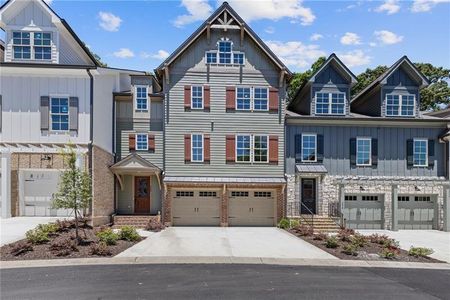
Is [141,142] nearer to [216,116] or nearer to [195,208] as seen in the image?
[216,116]

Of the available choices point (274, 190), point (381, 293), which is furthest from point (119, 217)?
point (381, 293)

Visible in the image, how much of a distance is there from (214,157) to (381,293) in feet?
41.9

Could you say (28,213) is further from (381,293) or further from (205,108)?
(381,293)

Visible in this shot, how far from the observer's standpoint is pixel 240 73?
20141 mm

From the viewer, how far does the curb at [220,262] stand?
10694 millimetres

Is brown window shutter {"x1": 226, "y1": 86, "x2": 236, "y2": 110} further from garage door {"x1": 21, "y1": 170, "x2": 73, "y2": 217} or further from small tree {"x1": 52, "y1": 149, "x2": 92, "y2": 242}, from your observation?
garage door {"x1": 21, "y1": 170, "x2": 73, "y2": 217}

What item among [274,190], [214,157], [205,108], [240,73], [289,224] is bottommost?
[289,224]

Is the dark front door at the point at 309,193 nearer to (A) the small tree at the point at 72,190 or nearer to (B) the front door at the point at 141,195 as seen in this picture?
(B) the front door at the point at 141,195

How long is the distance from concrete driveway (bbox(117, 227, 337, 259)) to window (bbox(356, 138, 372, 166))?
696cm

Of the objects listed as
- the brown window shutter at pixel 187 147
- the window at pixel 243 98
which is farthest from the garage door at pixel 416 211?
the brown window shutter at pixel 187 147

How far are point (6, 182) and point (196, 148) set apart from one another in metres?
10.1

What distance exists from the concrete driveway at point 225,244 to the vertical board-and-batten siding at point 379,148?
5.42 metres

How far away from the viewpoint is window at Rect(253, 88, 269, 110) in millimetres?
20156

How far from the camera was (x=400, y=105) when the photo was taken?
20719 millimetres
